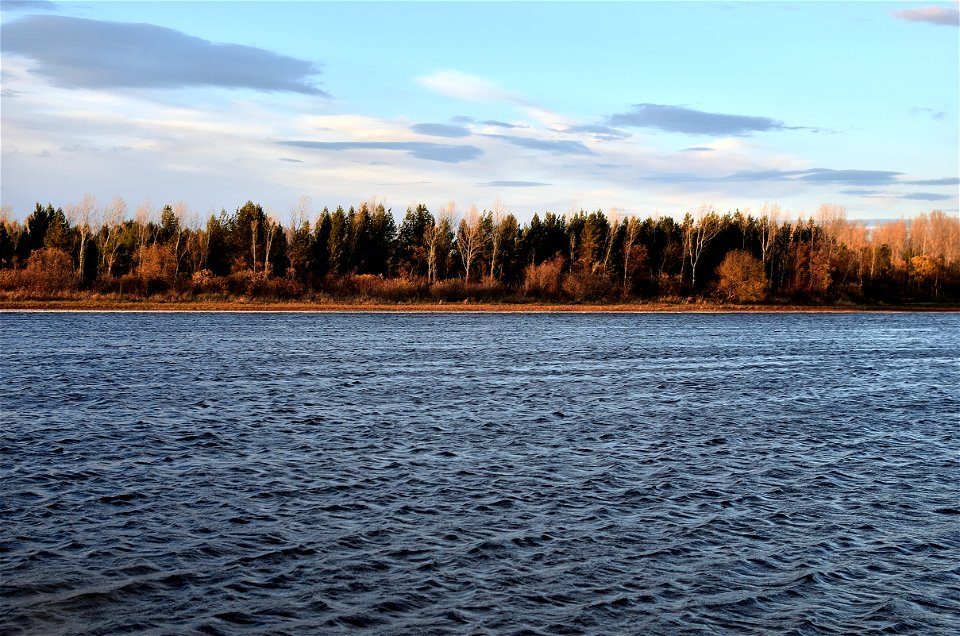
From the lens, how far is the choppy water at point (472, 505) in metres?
11.8

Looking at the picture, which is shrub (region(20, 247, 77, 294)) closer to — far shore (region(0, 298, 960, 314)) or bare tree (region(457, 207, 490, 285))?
far shore (region(0, 298, 960, 314))

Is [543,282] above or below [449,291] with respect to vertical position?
above

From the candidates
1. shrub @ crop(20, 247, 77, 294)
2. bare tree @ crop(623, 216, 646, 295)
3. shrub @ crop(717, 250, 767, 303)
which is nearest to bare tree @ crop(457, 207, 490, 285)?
bare tree @ crop(623, 216, 646, 295)

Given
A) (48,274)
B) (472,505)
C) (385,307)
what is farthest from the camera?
(385,307)

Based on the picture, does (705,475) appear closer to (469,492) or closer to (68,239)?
(469,492)

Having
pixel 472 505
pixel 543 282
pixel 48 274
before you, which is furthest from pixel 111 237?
pixel 472 505

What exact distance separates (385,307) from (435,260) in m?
16.7

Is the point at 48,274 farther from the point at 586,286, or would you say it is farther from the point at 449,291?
the point at 586,286

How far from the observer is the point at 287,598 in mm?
11914

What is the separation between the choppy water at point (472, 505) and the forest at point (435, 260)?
64298 mm

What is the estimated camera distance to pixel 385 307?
3939 inches

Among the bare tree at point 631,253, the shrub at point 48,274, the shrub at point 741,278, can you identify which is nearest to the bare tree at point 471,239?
the bare tree at point 631,253

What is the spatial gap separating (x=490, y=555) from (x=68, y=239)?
347 ft

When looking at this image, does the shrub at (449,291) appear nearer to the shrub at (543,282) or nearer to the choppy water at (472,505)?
the shrub at (543,282)
